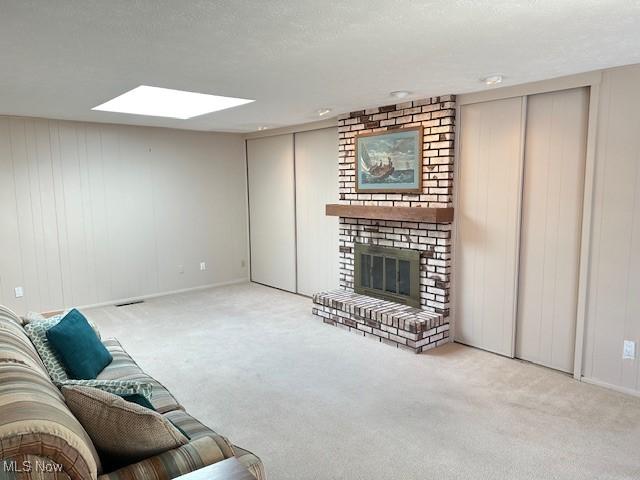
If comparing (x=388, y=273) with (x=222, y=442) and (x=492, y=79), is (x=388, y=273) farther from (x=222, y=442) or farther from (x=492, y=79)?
(x=222, y=442)

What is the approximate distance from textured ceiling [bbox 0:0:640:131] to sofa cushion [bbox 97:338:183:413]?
1.68 metres

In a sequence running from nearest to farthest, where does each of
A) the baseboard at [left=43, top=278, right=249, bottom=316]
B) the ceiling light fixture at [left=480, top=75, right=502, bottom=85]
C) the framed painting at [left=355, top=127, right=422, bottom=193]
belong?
the ceiling light fixture at [left=480, top=75, right=502, bottom=85] → the framed painting at [left=355, top=127, right=422, bottom=193] → the baseboard at [left=43, top=278, right=249, bottom=316]

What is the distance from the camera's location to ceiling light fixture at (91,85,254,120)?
4512 mm

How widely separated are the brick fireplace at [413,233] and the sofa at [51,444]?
2.61 meters

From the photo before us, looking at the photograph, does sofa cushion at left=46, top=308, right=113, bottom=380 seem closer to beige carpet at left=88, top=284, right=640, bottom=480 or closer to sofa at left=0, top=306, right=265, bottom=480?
Result: sofa at left=0, top=306, right=265, bottom=480

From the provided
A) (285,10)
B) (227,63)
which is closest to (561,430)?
(285,10)

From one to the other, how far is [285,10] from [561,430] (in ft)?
9.03

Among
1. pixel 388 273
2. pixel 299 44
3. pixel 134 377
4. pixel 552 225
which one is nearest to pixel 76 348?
pixel 134 377

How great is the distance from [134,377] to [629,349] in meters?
3.21

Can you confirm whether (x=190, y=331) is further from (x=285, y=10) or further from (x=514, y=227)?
(x=285, y=10)

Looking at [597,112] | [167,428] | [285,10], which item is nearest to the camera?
[167,428]

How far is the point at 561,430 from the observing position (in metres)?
2.72

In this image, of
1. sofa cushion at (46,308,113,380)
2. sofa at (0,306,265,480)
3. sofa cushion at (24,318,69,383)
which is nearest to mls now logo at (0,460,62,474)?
sofa at (0,306,265,480)

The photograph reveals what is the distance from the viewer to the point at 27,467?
120 cm
